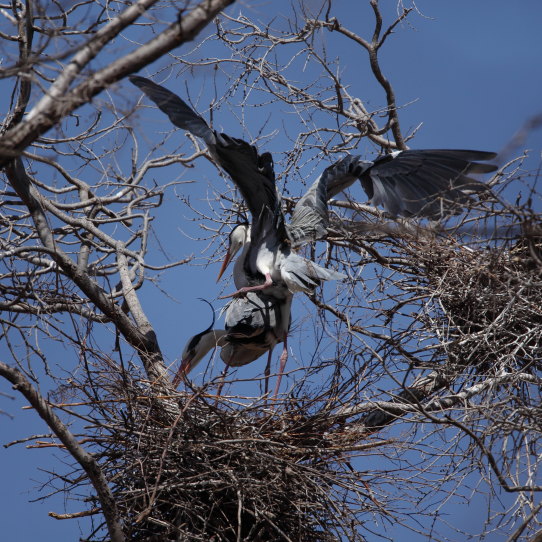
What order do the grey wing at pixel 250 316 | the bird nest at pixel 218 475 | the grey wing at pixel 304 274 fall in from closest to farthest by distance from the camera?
the bird nest at pixel 218 475 < the grey wing at pixel 304 274 < the grey wing at pixel 250 316

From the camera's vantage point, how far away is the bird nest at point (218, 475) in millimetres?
4227

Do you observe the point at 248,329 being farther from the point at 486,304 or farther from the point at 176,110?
the point at 486,304

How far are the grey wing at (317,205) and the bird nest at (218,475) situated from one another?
4.45ft

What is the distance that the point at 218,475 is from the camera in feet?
13.9

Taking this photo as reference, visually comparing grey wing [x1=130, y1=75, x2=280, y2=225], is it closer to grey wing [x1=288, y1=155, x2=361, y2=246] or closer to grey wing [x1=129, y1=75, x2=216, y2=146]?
grey wing [x1=129, y1=75, x2=216, y2=146]

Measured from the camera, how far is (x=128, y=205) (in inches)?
226

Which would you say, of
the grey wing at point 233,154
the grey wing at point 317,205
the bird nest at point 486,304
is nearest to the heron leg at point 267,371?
the grey wing at point 317,205

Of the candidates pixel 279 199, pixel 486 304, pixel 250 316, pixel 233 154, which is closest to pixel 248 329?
pixel 250 316

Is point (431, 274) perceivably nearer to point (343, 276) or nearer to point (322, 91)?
point (343, 276)

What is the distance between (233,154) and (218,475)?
1.93 m

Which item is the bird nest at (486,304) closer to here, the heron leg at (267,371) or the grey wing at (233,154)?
the grey wing at (233,154)

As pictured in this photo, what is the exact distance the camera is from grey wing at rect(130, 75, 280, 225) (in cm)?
512

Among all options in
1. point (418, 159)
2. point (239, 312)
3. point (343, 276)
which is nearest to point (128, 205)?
point (239, 312)

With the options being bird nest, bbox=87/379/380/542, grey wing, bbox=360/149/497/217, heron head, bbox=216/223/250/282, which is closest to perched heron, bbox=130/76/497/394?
grey wing, bbox=360/149/497/217
